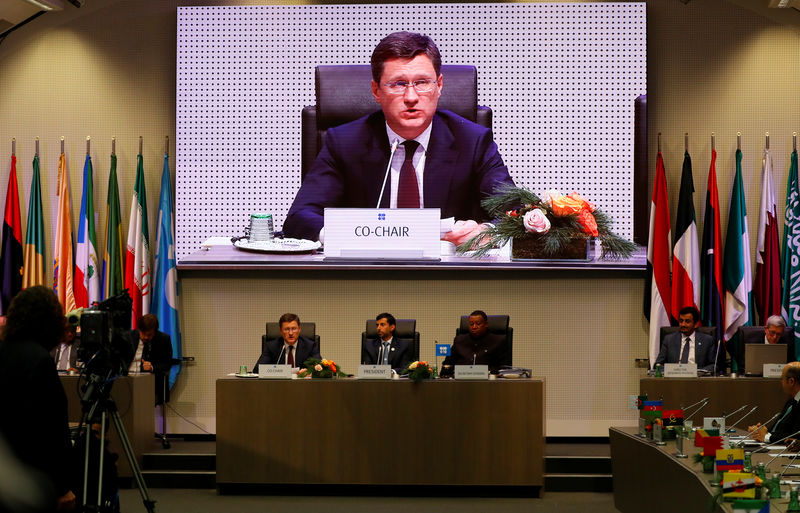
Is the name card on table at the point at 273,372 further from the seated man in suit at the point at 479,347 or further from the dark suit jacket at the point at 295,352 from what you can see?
the seated man in suit at the point at 479,347

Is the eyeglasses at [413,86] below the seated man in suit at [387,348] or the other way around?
the other way around

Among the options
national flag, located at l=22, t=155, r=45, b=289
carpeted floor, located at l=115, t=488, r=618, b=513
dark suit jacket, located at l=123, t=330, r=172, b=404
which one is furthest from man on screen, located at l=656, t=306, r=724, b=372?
national flag, located at l=22, t=155, r=45, b=289

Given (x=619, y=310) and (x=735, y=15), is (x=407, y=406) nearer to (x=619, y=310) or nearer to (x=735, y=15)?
(x=619, y=310)

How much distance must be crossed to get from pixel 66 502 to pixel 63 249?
5.85m

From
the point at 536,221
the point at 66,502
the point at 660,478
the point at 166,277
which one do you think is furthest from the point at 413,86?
the point at 66,502

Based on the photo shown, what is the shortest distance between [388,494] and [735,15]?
529cm

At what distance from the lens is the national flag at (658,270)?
27.0 feet

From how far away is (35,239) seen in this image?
859 cm

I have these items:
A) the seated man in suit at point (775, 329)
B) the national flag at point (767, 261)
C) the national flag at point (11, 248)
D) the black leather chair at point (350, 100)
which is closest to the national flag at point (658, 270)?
the national flag at point (767, 261)

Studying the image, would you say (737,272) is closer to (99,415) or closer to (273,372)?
(273,372)

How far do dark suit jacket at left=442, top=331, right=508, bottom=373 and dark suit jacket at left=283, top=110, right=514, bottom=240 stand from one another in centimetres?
143

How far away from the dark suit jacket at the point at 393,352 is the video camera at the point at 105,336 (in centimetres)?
319

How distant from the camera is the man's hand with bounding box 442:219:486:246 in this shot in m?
8.27

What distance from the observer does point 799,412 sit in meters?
5.00
